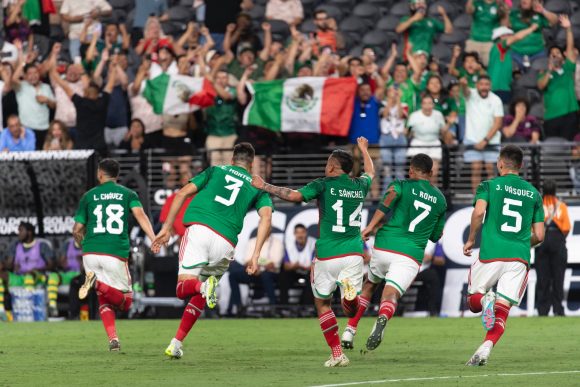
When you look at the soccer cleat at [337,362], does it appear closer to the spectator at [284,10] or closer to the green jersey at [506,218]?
the green jersey at [506,218]

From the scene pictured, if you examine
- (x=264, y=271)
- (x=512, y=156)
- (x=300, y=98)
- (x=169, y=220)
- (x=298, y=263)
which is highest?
(x=512, y=156)

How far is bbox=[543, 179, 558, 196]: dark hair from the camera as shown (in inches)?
893

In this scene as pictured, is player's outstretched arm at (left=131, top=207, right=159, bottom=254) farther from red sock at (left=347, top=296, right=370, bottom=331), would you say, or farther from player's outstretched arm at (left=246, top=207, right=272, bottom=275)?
red sock at (left=347, top=296, right=370, bottom=331)

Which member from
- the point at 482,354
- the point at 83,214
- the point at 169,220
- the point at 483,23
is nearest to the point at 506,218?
the point at 482,354

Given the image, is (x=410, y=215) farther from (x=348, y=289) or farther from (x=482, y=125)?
(x=482, y=125)

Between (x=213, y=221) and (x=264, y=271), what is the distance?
10.2 m

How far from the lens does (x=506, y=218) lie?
1358cm

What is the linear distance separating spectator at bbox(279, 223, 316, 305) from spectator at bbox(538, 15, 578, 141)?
484 centimetres

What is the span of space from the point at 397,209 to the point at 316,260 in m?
1.46

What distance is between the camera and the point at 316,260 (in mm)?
14078

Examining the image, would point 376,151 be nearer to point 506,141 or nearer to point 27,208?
point 506,141

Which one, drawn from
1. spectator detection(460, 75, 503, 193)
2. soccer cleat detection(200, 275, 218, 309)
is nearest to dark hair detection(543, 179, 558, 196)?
spectator detection(460, 75, 503, 193)

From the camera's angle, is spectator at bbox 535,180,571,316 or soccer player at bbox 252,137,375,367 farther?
spectator at bbox 535,180,571,316

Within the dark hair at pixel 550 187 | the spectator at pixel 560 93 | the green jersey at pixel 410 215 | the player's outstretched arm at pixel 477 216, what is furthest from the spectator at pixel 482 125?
the player's outstretched arm at pixel 477 216
